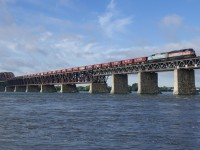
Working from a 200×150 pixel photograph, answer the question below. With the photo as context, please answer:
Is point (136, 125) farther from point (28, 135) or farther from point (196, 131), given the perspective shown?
point (28, 135)

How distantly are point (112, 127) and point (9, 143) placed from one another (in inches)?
416

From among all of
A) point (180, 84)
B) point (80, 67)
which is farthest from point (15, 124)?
point (80, 67)

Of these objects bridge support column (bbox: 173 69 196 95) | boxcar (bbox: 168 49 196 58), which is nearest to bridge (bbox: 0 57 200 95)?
bridge support column (bbox: 173 69 196 95)

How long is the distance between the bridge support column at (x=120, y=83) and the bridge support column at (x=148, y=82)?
58.8ft

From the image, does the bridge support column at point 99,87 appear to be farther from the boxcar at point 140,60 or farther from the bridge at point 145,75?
the boxcar at point 140,60

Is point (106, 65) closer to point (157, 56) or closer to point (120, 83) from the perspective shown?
point (120, 83)

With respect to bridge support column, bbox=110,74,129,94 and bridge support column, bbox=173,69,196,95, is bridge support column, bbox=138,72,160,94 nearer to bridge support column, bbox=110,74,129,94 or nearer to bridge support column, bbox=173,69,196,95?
bridge support column, bbox=110,74,129,94

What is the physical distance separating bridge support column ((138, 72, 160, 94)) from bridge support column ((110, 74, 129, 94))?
17.9 m

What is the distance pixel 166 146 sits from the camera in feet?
76.3

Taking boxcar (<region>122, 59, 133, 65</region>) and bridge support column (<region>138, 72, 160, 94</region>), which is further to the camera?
boxcar (<region>122, 59, 133, 65</region>)

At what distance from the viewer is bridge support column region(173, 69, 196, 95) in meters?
118

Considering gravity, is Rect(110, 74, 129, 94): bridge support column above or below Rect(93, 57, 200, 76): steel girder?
below

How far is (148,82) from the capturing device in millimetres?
139500

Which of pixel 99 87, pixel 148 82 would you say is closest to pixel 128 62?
pixel 148 82
